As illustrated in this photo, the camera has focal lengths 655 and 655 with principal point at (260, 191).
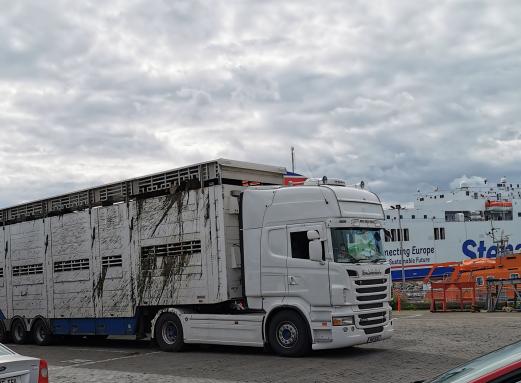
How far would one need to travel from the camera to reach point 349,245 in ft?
43.7

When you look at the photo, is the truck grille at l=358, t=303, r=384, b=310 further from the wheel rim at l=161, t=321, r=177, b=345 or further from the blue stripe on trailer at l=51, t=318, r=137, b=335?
the blue stripe on trailer at l=51, t=318, r=137, b=335

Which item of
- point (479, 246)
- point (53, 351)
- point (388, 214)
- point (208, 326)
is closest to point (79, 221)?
point (53, 351)

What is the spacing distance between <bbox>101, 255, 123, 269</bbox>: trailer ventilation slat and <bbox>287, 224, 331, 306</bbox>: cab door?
5.06 metres

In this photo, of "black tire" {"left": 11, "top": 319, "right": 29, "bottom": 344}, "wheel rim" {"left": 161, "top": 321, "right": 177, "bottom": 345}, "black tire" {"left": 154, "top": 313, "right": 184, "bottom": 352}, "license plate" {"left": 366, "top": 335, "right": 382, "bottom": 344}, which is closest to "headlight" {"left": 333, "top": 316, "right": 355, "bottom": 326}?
"license plate" {"left": 366, "top": 335, "right": 382, "bottom": 344}

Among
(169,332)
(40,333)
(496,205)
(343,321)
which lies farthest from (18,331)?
(496,205)

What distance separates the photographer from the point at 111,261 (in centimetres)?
1664

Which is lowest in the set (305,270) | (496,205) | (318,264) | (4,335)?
(4,335)

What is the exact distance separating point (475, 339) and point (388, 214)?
176 ft

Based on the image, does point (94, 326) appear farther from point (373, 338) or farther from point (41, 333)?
point (373, 338)

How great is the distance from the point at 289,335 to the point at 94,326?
20.6 ft

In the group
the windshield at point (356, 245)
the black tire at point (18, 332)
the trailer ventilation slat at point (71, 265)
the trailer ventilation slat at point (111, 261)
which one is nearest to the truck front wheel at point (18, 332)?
the black tire at point (18, 332)

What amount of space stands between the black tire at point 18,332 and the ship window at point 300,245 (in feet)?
33.2

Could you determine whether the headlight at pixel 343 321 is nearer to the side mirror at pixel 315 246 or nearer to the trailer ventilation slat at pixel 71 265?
the side mirror at pixel 315 246

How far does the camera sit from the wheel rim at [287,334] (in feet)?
43.1
